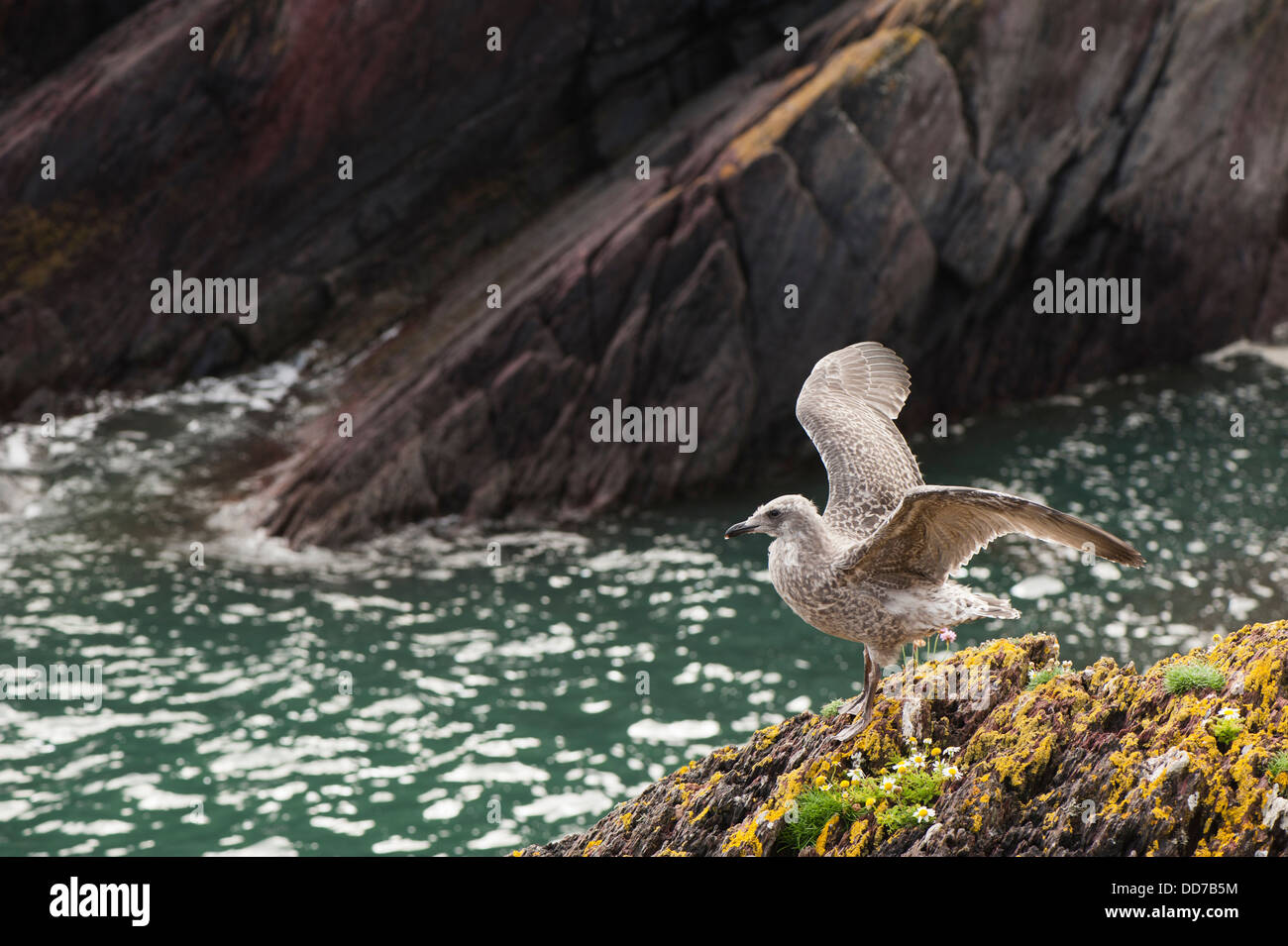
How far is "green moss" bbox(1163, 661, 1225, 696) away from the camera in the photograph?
26.4 feet

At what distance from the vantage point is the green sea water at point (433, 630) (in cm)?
1641

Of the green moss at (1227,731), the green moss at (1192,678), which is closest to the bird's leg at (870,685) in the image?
the green moss at (1192,678)

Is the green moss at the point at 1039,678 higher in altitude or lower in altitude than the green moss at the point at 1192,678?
lower

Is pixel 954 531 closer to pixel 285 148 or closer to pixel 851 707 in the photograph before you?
pixel 851 707

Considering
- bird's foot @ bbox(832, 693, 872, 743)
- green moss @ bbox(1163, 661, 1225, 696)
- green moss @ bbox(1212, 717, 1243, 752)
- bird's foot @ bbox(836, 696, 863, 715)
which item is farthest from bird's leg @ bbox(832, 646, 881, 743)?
green moss @ bbox(1212, 717, 1243, 752)

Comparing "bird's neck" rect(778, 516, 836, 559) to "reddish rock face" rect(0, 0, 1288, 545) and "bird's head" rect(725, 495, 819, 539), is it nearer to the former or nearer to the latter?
"bird's head" rect(725, 495, 819, 539)

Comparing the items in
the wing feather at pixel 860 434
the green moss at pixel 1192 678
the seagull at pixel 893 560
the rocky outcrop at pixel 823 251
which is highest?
the rocky outcrop at pixel 823 251

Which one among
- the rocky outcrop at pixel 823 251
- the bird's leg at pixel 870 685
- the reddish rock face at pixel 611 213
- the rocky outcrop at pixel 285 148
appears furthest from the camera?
the rocky outcrop at pixel 285 148

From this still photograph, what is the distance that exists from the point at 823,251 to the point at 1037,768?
18769 mm

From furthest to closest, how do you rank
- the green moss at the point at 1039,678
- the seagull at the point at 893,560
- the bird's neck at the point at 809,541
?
1. the green moss at the point at 1039,678
2. the bird's neck at the point at 809,541
3. the seagull at the point at 893,560

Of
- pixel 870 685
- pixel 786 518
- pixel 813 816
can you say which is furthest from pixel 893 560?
pixel 813 816

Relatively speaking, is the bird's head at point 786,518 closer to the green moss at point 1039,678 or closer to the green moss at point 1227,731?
the green moss at point 1039,678

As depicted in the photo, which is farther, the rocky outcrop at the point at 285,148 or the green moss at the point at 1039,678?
the rocky outcrop at the point at 285,148

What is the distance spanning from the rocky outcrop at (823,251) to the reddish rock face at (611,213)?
0.07m
